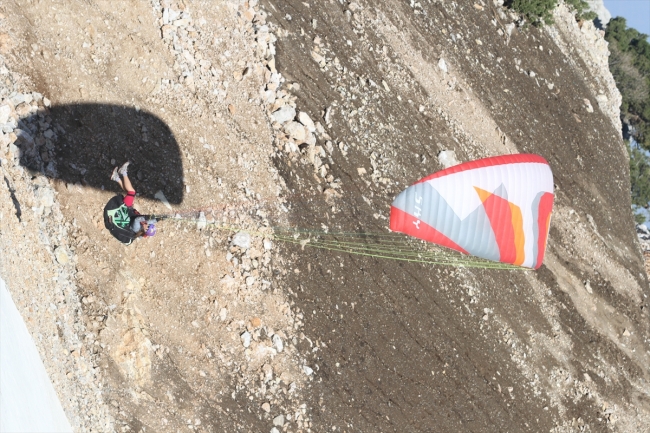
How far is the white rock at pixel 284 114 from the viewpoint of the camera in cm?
1298

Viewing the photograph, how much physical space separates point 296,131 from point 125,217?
4.24 m

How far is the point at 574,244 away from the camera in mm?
17750

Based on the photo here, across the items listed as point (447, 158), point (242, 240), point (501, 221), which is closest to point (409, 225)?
point (501, 221)

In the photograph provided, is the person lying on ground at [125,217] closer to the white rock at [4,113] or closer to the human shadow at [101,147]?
the human shadow at [101,147]

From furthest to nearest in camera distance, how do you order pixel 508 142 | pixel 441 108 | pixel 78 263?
pixel 508 142
pixel 441 108
pixel 78 263

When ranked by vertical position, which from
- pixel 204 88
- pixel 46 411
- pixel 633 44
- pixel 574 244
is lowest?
pixel 46 411

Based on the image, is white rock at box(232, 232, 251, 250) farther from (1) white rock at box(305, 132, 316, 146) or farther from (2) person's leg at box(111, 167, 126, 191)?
(1) white rock at box(305, 132, 316, 146)

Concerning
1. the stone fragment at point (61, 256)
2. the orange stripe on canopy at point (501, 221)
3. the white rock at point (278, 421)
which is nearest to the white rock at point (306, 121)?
the orange stripe on canopy at point (501, 221)

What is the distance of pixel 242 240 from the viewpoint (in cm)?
1163

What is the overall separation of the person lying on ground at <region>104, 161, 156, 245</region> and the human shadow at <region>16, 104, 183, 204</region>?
0.64 meters

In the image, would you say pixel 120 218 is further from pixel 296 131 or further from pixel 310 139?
pixel 310 139

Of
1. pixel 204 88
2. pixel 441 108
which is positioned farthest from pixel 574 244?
pixel 204 88

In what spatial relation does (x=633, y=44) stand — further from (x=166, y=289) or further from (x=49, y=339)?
(x=49, y=339)

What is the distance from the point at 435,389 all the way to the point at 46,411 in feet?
24.4
